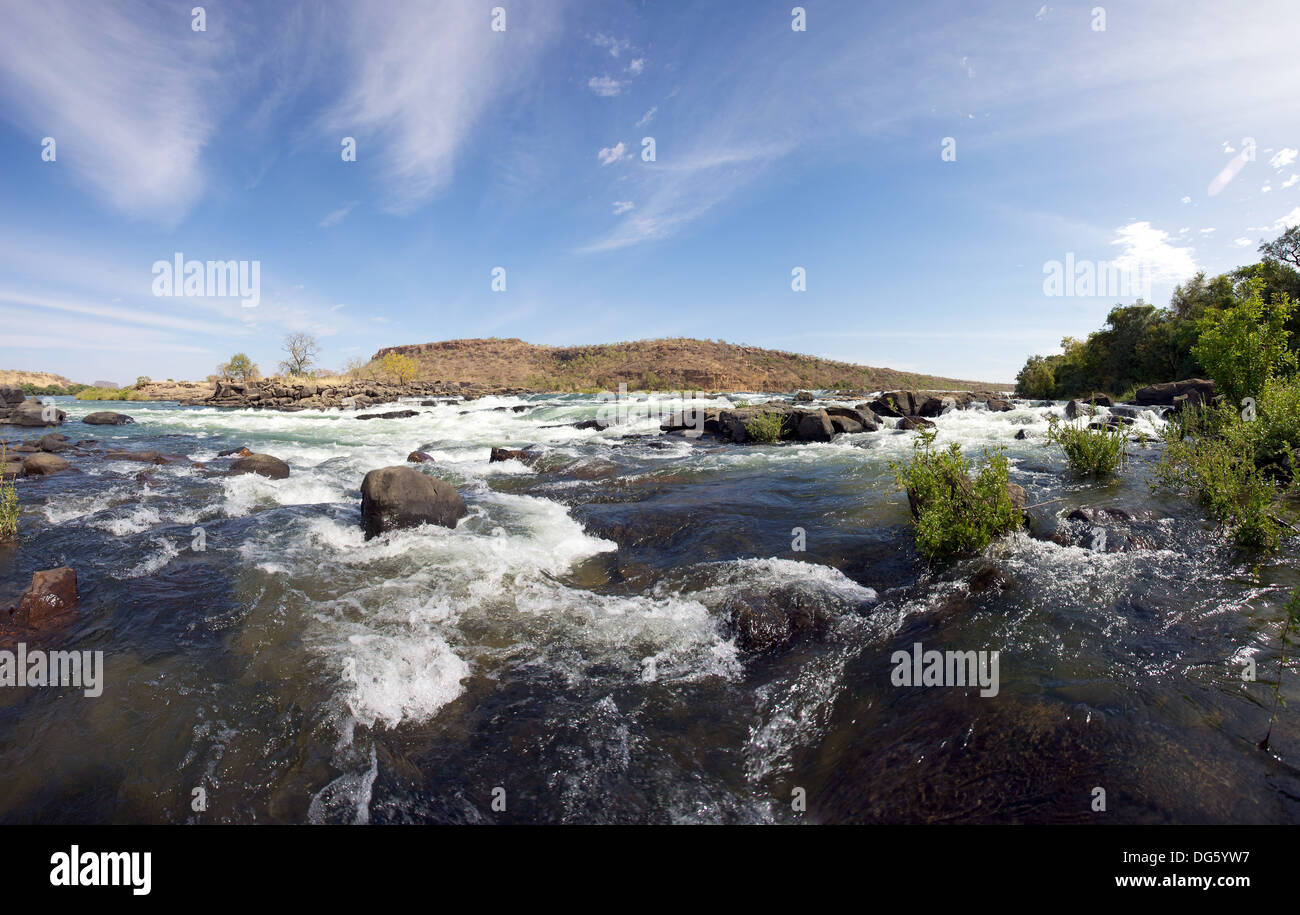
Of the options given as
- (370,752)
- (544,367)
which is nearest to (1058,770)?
(370,752)

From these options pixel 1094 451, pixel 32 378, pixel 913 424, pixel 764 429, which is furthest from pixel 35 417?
pixel 32 378

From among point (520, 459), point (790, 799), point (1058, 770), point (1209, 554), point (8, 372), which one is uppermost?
point (8, 372)

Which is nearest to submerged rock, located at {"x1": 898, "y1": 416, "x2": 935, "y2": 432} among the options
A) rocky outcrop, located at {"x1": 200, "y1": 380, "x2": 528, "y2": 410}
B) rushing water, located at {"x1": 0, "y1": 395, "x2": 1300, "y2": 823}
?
rushing water, located at {"x1": 0, "y1": 395, "x2": 1300, "y2": 823}

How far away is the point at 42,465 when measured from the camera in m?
13.1

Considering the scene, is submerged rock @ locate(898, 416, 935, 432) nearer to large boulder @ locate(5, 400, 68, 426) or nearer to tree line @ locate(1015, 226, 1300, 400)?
tree line @ locate(1015, 226, 1300, 400)

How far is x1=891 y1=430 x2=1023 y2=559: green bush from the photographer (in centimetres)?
649

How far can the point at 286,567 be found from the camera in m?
6.81

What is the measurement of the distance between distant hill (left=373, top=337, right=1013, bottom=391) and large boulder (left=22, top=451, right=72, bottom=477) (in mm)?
60645

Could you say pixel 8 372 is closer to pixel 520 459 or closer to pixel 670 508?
pixel 520 459

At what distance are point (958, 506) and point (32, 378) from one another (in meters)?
138

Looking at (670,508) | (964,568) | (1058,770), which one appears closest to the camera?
(1058,770)

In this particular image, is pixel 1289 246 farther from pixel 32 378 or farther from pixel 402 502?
pixel 32 378

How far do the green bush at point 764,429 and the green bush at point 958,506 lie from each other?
37.6 feet
